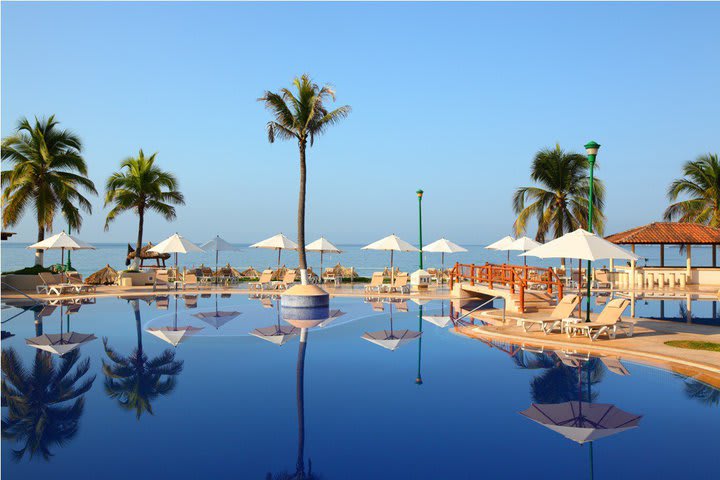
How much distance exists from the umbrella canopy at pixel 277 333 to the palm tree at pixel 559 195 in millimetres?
20832

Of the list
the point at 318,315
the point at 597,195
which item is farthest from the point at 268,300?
the point at 597,195

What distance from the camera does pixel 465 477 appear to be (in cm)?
551

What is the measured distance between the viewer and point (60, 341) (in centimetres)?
1246

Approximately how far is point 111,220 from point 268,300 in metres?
13.8

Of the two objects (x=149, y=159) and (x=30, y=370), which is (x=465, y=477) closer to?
(x=30, y=370)

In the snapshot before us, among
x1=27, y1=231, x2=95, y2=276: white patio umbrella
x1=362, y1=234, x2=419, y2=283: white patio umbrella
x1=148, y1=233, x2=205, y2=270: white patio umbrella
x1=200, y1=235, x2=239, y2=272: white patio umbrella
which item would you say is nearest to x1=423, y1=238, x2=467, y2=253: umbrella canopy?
x1=362, y1=234, x2=419, y2=283: white patio umbrella

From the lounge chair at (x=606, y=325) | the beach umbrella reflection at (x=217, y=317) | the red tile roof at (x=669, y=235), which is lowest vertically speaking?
the beach umbrella reflection at (x=217, y=317)

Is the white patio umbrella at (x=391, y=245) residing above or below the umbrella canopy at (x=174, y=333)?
above

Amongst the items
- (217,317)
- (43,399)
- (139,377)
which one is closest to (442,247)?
(217,317)

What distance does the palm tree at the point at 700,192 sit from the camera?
3394cm

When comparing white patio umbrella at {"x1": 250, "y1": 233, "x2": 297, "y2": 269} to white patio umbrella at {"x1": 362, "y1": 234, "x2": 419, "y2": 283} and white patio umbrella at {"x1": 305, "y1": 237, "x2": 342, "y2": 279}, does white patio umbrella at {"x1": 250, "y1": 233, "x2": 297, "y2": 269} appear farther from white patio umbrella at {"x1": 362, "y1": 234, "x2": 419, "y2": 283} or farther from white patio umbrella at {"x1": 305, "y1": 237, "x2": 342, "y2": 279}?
white patio umbrella at {"x1": 362, "y1": 234, "x2": 419, "y2": 283}

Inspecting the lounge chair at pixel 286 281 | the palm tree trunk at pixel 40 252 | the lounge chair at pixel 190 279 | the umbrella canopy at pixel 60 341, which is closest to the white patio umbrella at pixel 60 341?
the umbrella canopy at pixel 60 341

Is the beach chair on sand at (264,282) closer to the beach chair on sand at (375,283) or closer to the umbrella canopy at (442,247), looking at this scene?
the beach chair on sand at (375,283)

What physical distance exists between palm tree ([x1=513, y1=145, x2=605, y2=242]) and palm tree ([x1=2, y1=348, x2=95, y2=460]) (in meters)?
26.3
